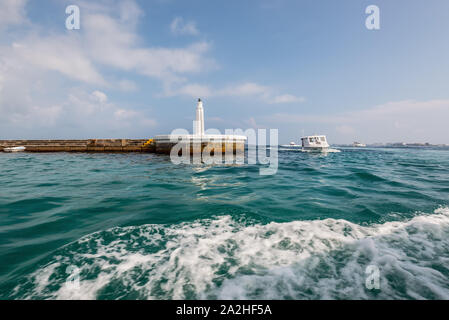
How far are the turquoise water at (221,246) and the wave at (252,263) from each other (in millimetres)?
16

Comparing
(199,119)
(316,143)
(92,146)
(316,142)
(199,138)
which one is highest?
(199,119)

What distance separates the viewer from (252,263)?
2.77 m

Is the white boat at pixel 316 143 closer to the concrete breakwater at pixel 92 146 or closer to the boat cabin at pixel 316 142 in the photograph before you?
the boat cabin at pixel 316 142

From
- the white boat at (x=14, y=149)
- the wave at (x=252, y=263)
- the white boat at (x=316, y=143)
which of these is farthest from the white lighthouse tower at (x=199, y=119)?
the white boat at (x=316, y=143)

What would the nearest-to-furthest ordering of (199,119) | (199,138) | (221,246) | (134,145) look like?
(221,246) → (199,138) → (199,119) → (134,145)

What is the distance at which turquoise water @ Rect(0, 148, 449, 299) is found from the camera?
7.50 feet

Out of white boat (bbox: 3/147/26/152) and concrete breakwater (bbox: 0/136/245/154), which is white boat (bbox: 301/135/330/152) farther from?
white boat (bbox: 3/147/26/152)

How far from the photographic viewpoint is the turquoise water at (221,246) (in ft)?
7.50

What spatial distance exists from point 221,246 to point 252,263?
0.68 metres

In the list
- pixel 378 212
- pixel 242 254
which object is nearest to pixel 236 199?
pixel 242 254

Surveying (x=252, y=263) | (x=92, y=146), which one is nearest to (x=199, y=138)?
(x=252, y=263)

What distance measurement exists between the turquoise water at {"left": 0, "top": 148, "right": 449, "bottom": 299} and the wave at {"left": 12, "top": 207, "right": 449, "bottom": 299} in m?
0.02

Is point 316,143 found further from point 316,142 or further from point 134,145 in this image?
point 134,145

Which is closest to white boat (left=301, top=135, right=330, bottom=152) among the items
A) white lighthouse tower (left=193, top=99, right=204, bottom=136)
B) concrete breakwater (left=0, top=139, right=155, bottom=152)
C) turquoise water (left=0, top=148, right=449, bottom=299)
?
white lighthouse tower (left=193, top=99, right=204, bottom=136)
